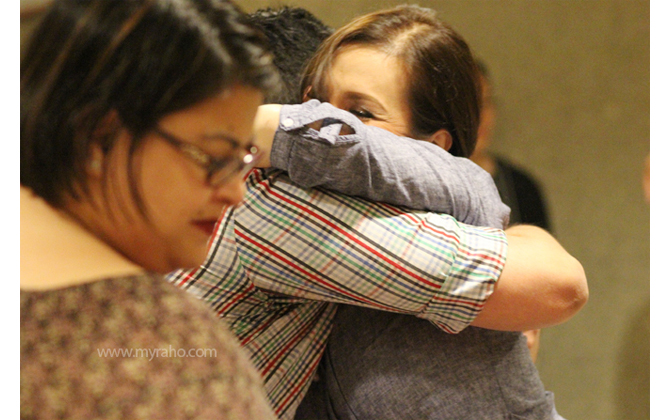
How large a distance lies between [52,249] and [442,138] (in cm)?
57

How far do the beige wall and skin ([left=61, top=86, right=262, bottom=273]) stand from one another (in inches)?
21.2

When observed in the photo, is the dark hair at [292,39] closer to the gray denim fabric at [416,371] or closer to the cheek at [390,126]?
the cheek at [390,126]

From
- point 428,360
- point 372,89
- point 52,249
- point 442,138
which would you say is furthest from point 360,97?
point 52,249

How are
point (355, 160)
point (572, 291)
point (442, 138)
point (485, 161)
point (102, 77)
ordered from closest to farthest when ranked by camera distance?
1. point (102, 77)
2. point (355, 160)
3. point (572, 291)
4. point (442, 138)
5. point (485, 161)

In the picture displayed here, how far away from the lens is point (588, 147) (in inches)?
39.7

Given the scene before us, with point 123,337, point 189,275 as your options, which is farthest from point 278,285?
point 123,337

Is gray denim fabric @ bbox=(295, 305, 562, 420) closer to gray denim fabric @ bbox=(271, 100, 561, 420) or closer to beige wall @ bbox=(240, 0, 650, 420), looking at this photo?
gray denim fabric @ bbox=(271, 100, 561, 420)

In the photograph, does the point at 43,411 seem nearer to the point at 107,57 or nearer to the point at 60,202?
the point at 60,202

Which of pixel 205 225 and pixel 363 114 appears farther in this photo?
pixel 363 114

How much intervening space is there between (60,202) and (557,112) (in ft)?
2.80

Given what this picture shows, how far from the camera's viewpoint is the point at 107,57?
15.8 inches

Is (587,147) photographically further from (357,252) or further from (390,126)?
(357,252)

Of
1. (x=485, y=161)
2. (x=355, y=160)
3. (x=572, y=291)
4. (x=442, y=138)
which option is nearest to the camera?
(x=355, y=160)

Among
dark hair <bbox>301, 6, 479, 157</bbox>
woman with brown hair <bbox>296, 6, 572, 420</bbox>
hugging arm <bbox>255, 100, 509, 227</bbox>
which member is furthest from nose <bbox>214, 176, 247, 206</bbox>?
dark hair <bbox>301, 6, 479, 157</bbox>
